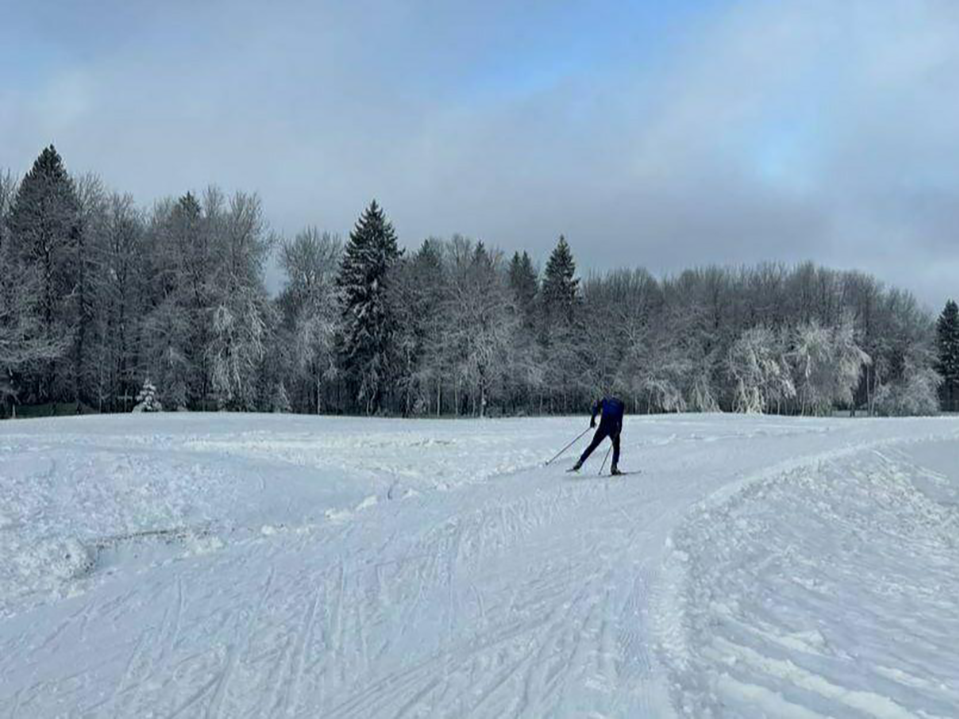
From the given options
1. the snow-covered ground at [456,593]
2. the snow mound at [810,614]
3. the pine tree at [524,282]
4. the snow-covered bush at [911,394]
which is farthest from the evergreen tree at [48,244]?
the snow-covered bush at [911,394]

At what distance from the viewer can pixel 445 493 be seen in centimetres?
1243

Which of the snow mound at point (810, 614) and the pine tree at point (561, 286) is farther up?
the pine tree at point (561, 286)

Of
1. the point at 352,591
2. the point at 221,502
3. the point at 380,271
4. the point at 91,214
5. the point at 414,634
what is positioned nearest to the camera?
the point at 414,634

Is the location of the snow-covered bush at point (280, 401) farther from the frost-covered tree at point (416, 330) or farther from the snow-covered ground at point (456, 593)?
the snow-covered ground at point (456, 593)

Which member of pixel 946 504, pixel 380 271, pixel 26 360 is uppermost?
pixel 380 271

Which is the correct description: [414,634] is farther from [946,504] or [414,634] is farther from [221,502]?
[946,504]

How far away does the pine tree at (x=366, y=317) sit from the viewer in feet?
167

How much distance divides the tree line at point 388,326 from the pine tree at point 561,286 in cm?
19

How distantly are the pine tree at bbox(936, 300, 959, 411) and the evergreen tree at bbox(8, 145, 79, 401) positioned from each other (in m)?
87.0

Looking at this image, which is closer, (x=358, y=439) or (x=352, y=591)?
(x=352, y=591)

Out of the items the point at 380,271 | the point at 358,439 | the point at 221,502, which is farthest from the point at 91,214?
the point at 221,502

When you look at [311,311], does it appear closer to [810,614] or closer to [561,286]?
[561,286]

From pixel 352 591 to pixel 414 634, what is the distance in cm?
134

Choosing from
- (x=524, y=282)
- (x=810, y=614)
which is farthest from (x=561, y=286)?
(x=810, y=614)
